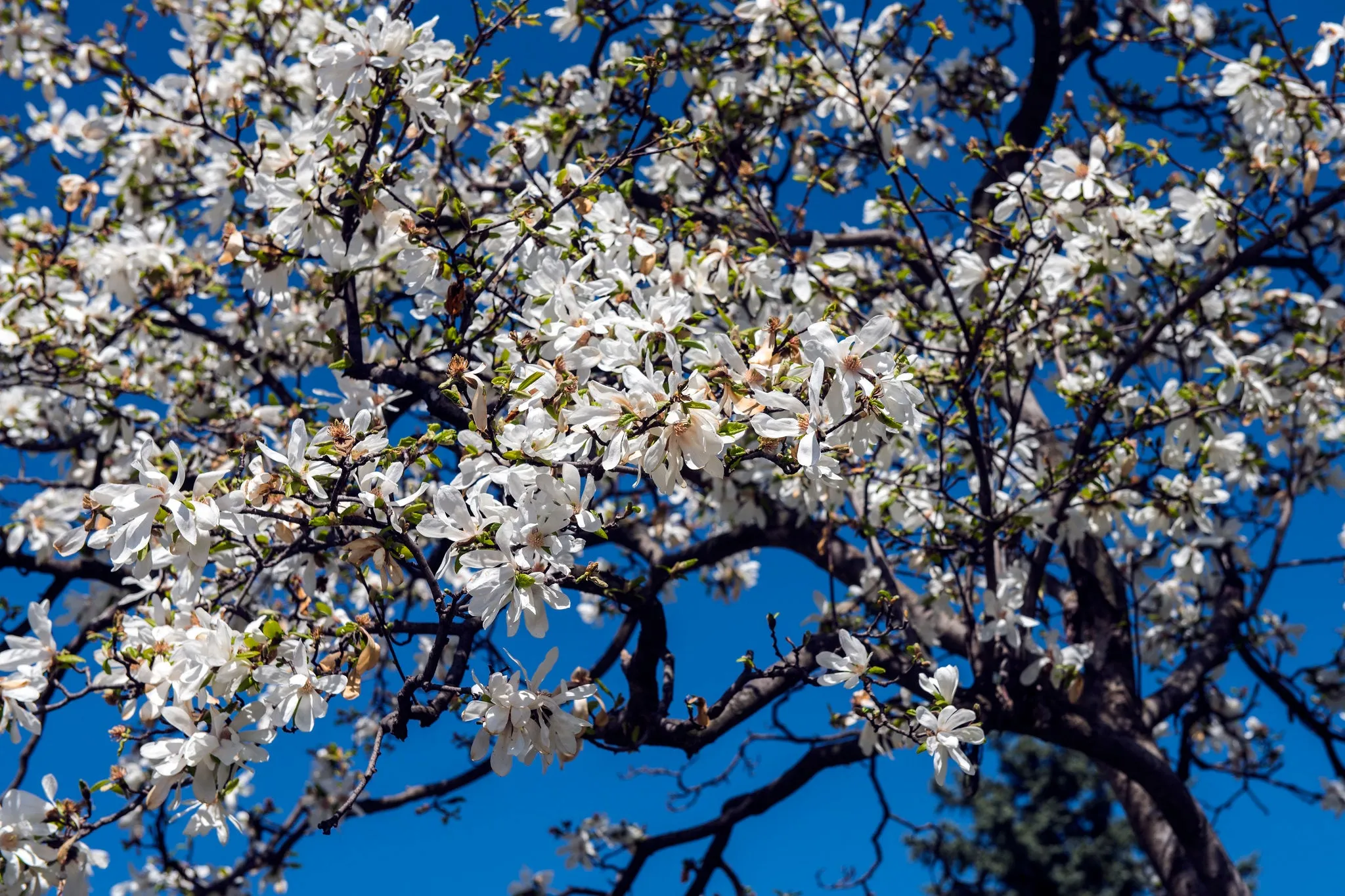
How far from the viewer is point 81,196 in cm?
407

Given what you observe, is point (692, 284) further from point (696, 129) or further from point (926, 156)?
point (926, 156)

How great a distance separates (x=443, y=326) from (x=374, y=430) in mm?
419

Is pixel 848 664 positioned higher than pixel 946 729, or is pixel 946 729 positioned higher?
pixel 848 664

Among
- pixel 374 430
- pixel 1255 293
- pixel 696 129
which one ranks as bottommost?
pixel 374 430

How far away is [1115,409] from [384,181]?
2772 millimetres

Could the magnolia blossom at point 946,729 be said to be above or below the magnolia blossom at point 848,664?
below

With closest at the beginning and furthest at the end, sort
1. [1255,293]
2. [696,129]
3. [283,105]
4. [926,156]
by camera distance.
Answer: [696,129]
[283,105]
[1255,293]
[926,156]

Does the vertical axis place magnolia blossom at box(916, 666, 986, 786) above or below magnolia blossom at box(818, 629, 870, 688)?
below

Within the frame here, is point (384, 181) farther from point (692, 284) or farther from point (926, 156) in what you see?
point (926, 156)

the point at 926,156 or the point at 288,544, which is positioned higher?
the point at 926,156

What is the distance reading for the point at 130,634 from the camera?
2465 mm

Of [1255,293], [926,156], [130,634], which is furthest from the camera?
[926,156]

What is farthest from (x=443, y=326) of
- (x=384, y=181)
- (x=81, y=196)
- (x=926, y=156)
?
(x=926, y=156)

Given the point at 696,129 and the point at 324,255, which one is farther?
the point at 696,129
